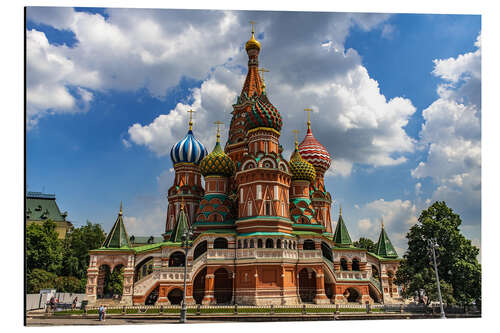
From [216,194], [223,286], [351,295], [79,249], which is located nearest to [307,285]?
[351,295]

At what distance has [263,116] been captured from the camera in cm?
3231

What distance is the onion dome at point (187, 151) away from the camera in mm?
41656

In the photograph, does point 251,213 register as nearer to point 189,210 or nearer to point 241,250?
point 241,250

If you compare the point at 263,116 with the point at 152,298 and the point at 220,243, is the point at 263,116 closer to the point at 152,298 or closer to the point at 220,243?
the point at 220,243

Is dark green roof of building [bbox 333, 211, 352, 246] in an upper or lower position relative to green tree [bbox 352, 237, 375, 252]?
upper

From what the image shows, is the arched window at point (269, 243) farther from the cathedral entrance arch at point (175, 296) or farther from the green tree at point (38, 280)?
the green tree at point (38, 280)

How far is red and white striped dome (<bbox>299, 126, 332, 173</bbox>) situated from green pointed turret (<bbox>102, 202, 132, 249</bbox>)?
21415 millimetres

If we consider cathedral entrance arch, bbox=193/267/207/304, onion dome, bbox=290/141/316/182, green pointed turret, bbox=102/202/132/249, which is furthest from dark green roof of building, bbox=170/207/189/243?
onion dome, bbox=290/141/316/182

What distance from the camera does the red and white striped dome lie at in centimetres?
4253

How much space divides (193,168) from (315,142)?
1464 centimetres

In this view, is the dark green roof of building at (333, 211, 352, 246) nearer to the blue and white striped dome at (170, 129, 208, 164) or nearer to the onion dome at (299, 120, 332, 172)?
the onion dome at (299, 120, 332, 172)

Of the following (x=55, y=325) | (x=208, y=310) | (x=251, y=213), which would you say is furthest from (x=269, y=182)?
(x=55, y=325)

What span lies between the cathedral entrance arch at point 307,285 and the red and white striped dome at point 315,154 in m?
14.3

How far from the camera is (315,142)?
44094 millimetres
